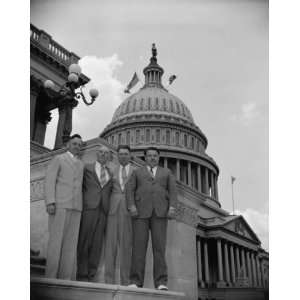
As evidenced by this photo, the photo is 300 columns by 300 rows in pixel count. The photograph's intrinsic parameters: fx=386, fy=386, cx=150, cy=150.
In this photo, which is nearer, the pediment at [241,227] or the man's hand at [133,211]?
the man's hand at [133,211]

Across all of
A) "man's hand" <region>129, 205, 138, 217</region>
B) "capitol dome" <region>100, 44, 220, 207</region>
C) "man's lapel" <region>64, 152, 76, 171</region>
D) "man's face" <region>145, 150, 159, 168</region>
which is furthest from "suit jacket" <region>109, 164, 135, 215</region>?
"capitol dome" <region>100, 44, 220, 207</region>

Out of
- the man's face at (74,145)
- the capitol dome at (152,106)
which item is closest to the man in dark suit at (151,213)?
the man's face at (74,145)

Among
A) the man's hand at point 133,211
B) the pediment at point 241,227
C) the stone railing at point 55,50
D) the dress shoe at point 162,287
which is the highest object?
the stone railing at point 55,50

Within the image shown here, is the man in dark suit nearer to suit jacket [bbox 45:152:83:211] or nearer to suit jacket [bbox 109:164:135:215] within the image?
suit jacket [bbox 109:164:135:215]

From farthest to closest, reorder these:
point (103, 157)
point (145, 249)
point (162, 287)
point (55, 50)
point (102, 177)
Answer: point (55, 50), point (103, 157), point (102, 177), point (145, 249), point (162, 287)

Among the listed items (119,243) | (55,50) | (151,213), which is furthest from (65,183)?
(55,50)

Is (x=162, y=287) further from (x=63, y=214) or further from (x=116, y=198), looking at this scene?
Result: (x=63, y=214)

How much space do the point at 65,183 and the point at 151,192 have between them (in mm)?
1394

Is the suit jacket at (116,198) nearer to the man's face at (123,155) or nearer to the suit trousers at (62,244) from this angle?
the man's face at (123,155)

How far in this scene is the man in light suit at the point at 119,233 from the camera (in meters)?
6.12

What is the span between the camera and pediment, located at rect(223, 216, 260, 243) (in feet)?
149

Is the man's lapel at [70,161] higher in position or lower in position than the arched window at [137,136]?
lower

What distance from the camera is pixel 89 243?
20.1 ft
